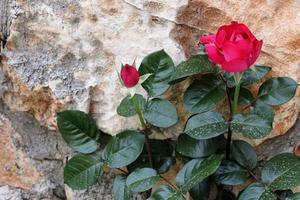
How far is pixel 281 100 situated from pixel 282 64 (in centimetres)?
7

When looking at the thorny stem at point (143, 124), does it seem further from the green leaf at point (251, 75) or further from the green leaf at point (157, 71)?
the green leaf at point (251, 75)

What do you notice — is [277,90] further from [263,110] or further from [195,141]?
[195,141]

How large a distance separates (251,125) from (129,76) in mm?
230

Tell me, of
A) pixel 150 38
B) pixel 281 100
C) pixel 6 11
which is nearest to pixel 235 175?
pixel 281 100

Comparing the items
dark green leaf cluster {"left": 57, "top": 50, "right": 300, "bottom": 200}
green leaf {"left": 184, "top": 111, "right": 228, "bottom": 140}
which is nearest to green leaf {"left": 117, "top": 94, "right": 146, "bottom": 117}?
dark green leaf cluster {"left": 57, "top": 50, "right": 300, "bottom": 200}

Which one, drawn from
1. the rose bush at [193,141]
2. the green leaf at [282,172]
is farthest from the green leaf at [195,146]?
the green leaf at [282,172]

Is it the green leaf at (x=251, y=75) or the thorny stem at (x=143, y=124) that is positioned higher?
the green leaf at (x=251, y=75)

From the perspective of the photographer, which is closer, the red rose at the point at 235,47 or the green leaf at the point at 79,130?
the red rose at the point at 235,47

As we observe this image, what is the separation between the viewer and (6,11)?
123 centimetres

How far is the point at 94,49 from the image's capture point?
1.17 metres

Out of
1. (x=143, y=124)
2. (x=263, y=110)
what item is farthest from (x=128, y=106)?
(x=263, y=110)

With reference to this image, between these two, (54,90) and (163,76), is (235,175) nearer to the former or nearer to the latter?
(163,76)

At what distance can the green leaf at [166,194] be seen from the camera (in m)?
1.06

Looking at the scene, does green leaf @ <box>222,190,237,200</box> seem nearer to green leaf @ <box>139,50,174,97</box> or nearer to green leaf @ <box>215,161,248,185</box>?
green leaf @ <box>215,161,248,185</box>
